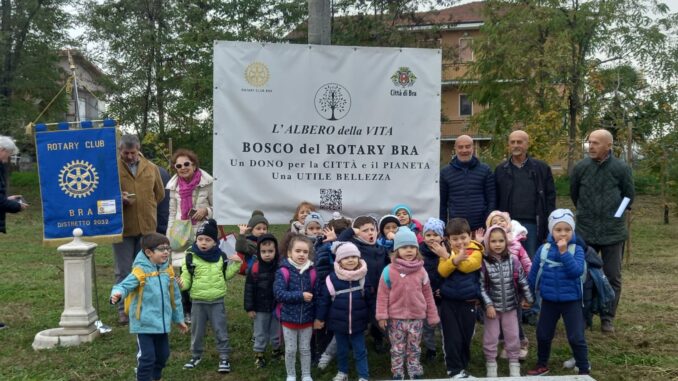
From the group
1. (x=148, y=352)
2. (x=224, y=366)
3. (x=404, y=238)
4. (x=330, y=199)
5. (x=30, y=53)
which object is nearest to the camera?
(x=148, y=352)

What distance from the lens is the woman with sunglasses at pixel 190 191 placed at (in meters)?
6.11

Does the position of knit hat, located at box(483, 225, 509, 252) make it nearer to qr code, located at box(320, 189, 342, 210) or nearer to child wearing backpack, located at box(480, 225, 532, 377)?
child wearing backpack, located at box(480, 225, 532, 377)

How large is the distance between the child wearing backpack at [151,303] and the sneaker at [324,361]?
1.18m

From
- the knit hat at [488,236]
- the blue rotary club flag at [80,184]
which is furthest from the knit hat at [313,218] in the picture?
the blue rotary club flag at [80,184]

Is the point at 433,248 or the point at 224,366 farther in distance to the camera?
the point at 224,366

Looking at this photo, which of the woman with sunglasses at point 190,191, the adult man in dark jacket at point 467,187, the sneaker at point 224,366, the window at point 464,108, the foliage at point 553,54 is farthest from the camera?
the window at point 464,108

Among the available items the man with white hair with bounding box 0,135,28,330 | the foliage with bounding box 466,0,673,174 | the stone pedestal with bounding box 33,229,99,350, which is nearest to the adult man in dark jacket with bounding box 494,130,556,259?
the stone pedestal with bounding box 33,229,99,350

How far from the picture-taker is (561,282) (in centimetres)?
492

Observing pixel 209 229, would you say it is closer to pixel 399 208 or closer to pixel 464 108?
pixel 399 208

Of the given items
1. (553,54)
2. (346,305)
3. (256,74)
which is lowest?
(346,305)

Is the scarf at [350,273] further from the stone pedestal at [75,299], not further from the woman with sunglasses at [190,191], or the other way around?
the stone pedestal at [75,299]

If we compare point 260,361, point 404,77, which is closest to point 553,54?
point 404,77

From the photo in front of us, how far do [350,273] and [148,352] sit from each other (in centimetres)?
152

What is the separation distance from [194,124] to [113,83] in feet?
13.6
